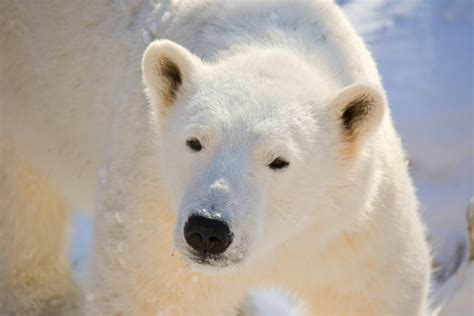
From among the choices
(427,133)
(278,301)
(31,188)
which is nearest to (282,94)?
(31,188)

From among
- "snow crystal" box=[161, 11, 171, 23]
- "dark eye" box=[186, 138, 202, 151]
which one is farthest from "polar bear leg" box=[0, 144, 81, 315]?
"dark eye" box=[186, 138, 202, 151]

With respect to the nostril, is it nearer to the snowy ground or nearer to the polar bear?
the polar bear

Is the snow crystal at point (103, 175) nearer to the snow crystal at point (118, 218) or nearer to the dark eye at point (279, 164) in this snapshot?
the snow crystal at point (118, 218)

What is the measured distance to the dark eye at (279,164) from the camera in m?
3.55

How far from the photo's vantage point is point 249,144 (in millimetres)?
3506

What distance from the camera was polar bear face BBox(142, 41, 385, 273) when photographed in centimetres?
341

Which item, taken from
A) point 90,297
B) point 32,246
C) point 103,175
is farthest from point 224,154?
point 32,246

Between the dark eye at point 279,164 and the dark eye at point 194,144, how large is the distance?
0.26m

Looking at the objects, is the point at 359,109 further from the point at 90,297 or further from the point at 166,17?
the point at 90,297

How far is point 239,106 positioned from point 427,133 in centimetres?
335

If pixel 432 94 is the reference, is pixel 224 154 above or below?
above

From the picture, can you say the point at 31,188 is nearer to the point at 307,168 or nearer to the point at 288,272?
the point at 288,272

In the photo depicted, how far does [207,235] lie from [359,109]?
780 millimetres

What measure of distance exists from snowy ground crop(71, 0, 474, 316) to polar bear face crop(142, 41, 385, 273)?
2.76 m
